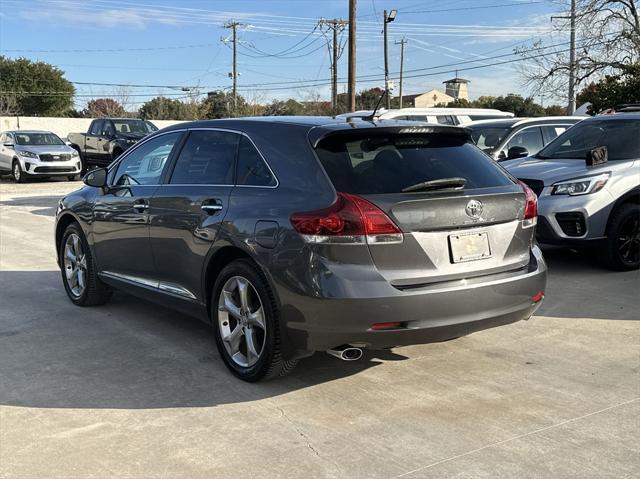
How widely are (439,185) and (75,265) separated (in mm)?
3957

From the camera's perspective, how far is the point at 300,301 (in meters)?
3.78

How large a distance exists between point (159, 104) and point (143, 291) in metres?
69.7

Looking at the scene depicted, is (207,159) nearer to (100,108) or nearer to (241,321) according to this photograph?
(241,321)

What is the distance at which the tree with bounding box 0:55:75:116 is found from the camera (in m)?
60.8

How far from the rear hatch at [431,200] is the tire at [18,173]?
1996 cm

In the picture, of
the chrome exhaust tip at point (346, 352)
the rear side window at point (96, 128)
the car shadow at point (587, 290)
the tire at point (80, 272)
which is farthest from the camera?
the rear side window at point (96, 128)

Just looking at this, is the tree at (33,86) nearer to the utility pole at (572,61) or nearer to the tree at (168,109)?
the tree at (168,109)

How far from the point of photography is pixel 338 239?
145 inches

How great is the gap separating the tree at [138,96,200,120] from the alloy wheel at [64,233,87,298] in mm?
65775

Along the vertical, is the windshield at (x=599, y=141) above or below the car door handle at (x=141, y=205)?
above

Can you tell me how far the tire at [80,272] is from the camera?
6.07m

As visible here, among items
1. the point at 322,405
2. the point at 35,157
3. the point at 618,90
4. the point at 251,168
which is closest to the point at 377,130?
the point at 251,168

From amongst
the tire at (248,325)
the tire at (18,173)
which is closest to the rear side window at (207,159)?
the tire at (248,325)

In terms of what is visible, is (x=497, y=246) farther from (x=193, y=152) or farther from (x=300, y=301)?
(x=193, y=152)
